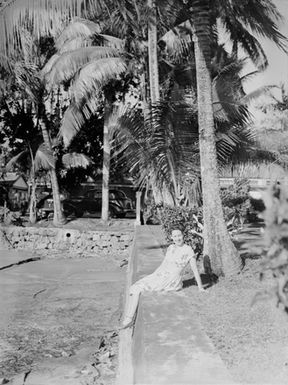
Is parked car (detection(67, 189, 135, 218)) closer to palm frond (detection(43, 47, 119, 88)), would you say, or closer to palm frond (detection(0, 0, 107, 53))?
palm frond (detection(43, 47, 119, 88))

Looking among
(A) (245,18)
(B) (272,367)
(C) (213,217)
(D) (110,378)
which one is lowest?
(D) (110,378)

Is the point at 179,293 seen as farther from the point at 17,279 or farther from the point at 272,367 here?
the point at 17,279

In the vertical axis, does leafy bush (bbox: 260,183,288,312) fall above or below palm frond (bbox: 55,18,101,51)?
below

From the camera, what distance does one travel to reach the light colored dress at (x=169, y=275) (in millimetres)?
7281

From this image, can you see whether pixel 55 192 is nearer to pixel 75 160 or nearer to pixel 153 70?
pixel 75 160

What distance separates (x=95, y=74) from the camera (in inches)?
789

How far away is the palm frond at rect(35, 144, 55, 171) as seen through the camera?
22781 mm

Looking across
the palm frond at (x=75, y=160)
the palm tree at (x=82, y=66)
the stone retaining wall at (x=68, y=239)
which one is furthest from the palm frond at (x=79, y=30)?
the stone retaining wall at (x=68, y=239)

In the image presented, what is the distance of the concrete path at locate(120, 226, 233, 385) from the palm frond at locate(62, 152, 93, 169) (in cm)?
1716

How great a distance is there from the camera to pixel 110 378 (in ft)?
A: 22.3

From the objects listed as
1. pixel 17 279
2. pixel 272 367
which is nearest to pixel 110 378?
pixel 272 367

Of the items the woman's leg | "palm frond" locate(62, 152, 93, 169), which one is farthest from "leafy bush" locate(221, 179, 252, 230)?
"palm frond" locate(62, 152, 93, 169)

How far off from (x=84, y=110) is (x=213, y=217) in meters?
14.2

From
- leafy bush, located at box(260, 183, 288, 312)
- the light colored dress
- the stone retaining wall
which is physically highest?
leafy bush, located at box(260, 183, 288, 312)
